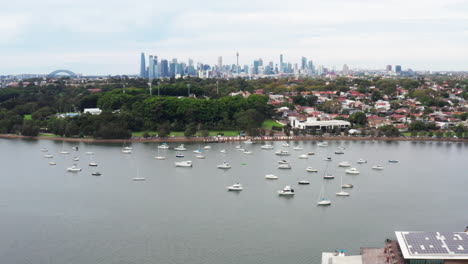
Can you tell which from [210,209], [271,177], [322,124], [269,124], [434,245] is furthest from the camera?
[269,124]

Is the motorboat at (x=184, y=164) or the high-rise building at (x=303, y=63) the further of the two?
the high-rise building at (x=303, y=63)

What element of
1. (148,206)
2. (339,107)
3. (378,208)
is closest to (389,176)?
(378,208)

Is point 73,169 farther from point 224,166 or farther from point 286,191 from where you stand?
point 286,191

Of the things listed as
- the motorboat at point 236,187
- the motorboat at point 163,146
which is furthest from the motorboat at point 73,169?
the motorboat at point 236,187

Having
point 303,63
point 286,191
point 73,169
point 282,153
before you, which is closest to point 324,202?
point 286,191

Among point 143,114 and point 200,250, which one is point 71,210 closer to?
point 200,250

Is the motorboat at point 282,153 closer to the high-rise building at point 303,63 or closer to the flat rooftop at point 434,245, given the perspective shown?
the flat rooftop at point 434,245
